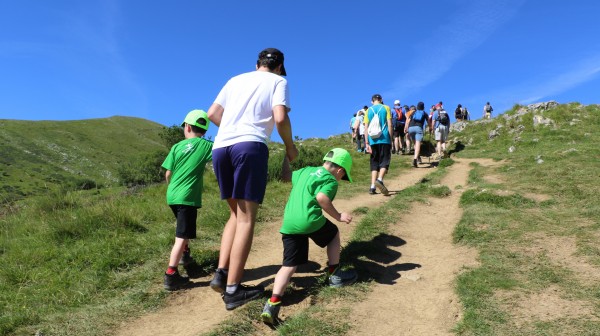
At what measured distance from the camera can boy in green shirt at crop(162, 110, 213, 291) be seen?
4.52 m

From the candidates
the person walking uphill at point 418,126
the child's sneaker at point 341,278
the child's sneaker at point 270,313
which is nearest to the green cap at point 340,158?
the child's sneaker at point 341,278

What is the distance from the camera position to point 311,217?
3.92 m

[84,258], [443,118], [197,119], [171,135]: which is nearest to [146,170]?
[171,135]

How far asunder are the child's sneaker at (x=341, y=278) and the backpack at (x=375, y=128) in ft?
17.3

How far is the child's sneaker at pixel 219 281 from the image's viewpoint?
12.9ft

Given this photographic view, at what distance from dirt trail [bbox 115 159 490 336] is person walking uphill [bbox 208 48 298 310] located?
1.54 feet

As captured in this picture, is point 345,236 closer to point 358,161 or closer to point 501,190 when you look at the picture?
point 501,190

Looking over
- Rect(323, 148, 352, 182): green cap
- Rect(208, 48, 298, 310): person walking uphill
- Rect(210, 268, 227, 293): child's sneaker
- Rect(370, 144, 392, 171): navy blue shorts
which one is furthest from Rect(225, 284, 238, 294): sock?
Rect(370, 144, 392, 171): navy blue shorts

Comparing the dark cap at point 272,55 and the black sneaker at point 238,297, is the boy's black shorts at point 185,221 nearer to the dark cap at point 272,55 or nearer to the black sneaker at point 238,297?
the black sneaker at point 238,297

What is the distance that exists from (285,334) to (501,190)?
655 centimetres

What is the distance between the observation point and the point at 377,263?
4961 millimetres

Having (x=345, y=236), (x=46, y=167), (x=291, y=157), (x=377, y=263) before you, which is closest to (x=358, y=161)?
(x=345, y=236)

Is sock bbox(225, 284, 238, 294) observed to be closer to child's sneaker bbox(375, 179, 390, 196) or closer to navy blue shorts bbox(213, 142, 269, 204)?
navy blue shorts bbox(213, 142, 269, 204)

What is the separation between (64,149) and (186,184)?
474 feet
